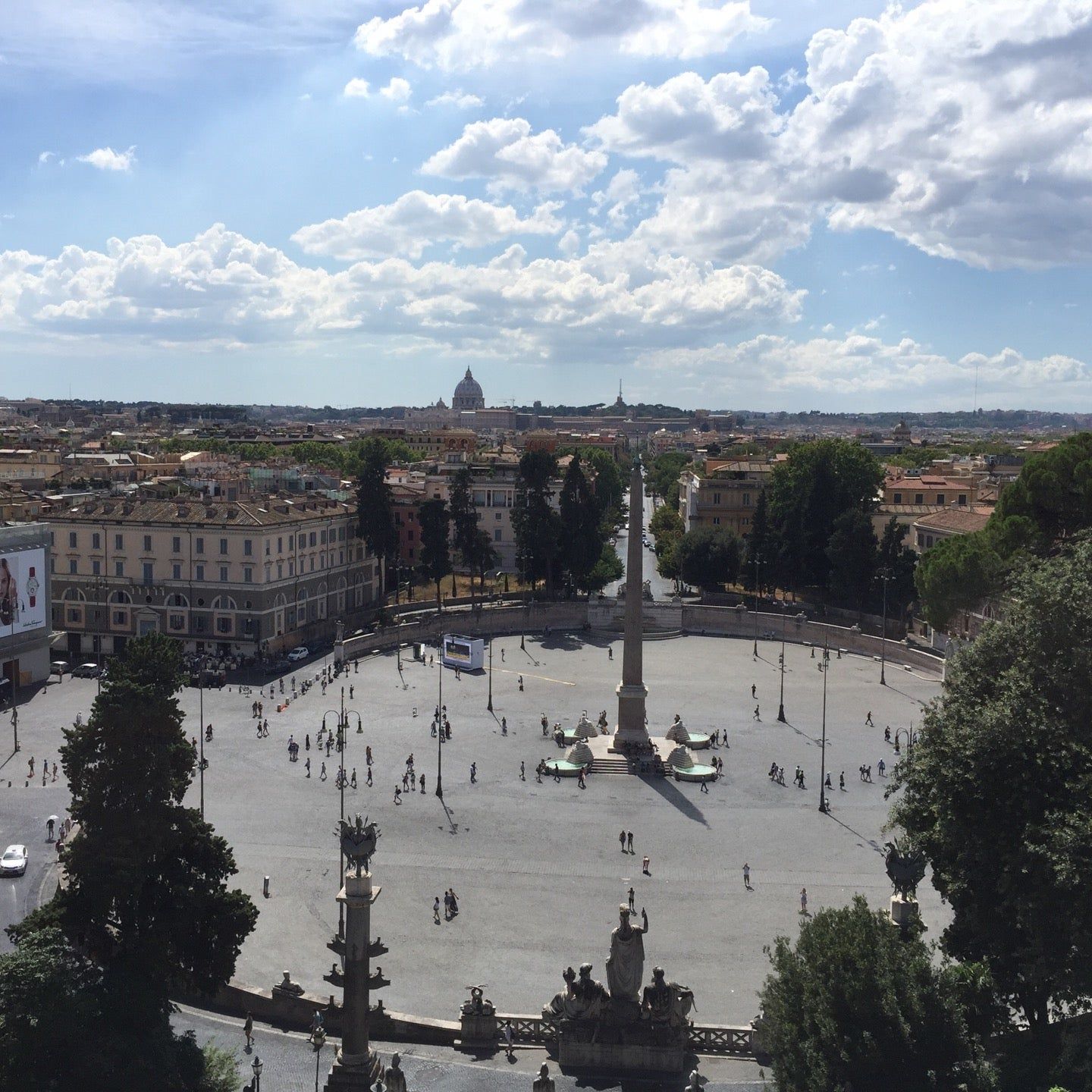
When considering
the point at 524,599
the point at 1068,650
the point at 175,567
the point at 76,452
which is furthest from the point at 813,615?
the point at 76,452

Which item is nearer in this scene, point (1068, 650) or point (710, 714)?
point (1068, 650)

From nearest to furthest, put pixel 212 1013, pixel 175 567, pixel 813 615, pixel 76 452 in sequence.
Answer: pixel 212 1013 < pixel 175 567 < pixel 813 615 < pixel 76 452

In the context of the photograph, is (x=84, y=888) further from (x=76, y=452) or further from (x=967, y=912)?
(x=76, y=452)

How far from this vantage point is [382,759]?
4138 centimetres

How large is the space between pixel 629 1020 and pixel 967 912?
18.4 ft

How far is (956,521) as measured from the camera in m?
66.2

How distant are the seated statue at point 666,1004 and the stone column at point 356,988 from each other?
4347 mm

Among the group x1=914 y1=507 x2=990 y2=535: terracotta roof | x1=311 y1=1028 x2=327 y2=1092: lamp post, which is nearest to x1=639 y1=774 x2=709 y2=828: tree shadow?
x1=311 y1=1028 x2=327 y2=1092: lamp post

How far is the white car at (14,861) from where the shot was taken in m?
29.1

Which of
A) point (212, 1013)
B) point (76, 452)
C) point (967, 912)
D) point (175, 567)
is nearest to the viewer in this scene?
point (967, 912)

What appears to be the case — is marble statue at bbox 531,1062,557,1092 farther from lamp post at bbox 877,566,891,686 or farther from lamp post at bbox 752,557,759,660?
lamp post at bbox 752,557,759,660

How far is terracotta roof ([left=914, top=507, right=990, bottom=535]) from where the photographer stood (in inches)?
2499

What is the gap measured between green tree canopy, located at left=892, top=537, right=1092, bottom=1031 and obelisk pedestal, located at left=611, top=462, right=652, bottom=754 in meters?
21.7

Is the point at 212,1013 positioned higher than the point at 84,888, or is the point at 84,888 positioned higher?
the point at 84,888
